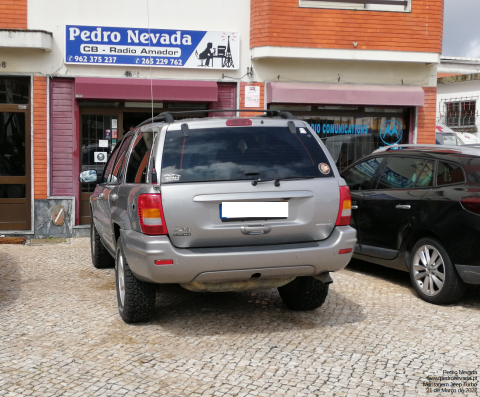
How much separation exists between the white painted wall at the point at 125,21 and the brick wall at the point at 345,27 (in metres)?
0.51

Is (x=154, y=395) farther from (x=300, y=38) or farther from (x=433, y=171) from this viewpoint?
(x=300, y=38)

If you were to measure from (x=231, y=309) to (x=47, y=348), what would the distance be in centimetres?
179

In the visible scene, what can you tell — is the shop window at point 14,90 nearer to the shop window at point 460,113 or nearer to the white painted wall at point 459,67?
the shop window at point 460,113

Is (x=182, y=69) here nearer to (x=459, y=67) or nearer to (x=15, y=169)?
(x=15, y=169)

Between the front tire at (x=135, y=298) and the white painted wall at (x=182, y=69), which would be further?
the white painted wall at (x=182, y=69)

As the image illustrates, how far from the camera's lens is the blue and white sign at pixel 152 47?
11625 millimetres

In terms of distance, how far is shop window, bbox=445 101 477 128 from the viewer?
26953mm

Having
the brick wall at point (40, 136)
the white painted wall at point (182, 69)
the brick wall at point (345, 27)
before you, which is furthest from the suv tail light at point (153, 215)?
the brick wall at point (345, 27)

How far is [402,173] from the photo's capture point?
717 cm

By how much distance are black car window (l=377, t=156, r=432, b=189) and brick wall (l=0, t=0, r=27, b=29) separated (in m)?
7.56

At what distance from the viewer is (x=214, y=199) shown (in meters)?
4.72

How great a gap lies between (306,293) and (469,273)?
5.09 ft

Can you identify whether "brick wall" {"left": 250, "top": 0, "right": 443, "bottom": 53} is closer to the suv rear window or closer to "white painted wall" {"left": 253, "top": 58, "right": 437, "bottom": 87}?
"white painted wall" {"left": 253, "top": 58, "right": 437, "bottom": 87}

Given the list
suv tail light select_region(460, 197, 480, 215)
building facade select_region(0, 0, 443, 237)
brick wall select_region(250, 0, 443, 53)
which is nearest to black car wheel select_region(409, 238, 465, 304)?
suv tail light select_region(460, 197, 480, 215)
